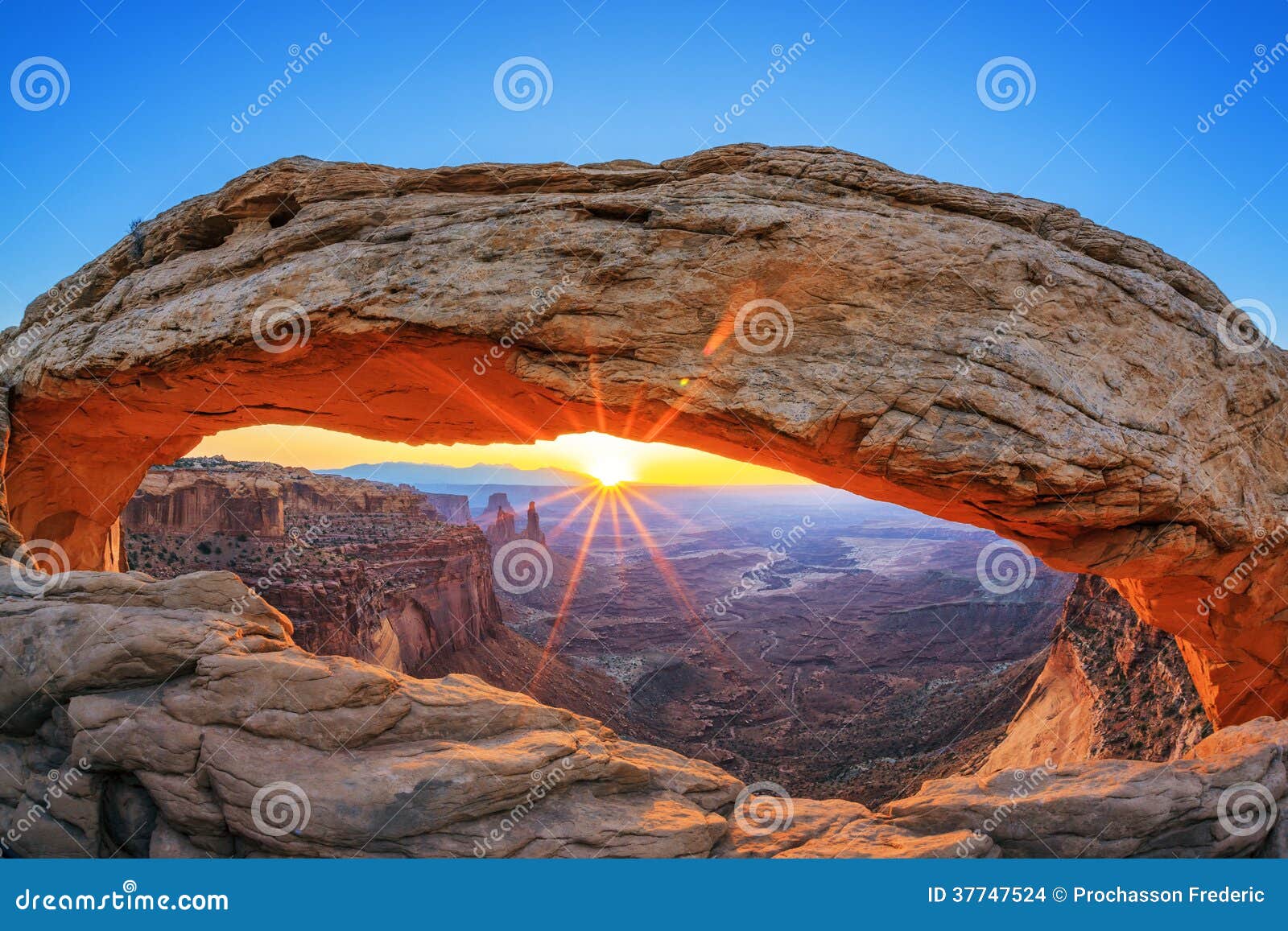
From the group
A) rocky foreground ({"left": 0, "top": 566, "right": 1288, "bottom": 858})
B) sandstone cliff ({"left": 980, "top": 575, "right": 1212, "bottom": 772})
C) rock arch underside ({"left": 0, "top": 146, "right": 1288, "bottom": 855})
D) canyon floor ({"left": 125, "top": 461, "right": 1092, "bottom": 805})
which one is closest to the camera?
rocky foreground ({"left": 0, "top": 566, "right": 1288, "bottom": 858})

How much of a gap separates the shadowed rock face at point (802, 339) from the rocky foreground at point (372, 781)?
337cm

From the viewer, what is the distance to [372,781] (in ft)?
20.5

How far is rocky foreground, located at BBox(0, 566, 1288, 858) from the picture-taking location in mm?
6215

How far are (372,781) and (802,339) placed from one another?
23.0 ft

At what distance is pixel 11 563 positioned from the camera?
8312 millimetres

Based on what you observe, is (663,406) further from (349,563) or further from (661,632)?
(661,632)

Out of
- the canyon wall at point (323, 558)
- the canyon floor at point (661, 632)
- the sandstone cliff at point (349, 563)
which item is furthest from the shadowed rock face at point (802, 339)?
the sandstone cliff at point (349, 563)

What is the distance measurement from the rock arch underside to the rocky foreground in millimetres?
35

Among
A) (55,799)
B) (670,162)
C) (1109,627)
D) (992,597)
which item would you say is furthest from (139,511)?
(992,597)

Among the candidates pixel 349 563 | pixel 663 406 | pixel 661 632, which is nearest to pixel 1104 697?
pixel 663 406

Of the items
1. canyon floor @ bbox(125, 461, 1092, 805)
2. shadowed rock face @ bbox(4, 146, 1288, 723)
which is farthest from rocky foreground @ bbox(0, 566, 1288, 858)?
canyon floor @ bbox(125, 461, 1092, 805)

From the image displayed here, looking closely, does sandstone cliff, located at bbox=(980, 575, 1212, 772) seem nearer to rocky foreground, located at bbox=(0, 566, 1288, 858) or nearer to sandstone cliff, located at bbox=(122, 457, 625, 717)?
rocky foreground, located at bbox=(0, 566, 1288, 858)

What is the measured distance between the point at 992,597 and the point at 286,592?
60.6 m

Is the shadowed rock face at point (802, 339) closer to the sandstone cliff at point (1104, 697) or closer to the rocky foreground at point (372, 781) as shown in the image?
the sandstone cliff at point (1104, 697)
